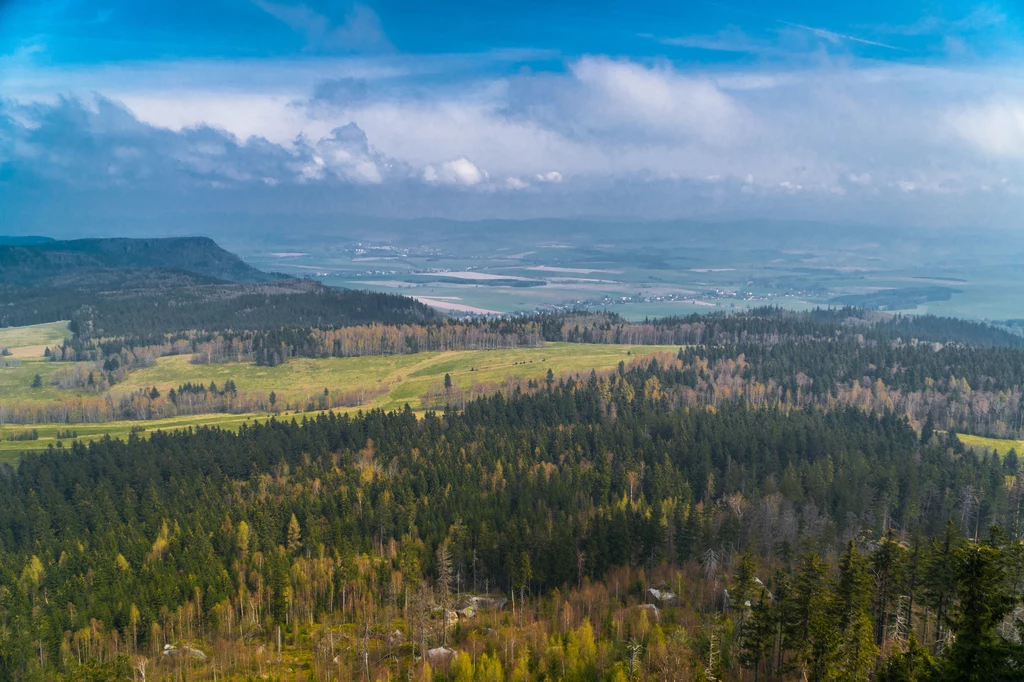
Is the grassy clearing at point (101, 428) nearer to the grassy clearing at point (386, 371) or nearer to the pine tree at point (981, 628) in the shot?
the grassy clearing at point (386, 371)

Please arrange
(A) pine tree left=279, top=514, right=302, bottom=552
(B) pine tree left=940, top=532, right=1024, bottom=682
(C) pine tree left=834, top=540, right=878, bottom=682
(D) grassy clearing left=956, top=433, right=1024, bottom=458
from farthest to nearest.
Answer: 1. (D) grassy clearing left=956, top=433, right=1024, bottom=458
2. (A) pine tree left=279, top=514, right=302, bottom=552
3. (C) pine tree left=834, top=540, right=878, bottom=682
4. (B) pine tree left=940, top=532, right=1024, bottom=682

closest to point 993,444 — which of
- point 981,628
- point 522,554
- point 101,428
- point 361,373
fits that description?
point 522,554

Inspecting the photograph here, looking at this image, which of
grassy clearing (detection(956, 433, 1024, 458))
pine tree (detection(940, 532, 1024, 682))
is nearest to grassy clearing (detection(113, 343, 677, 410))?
grassy clearing (detection(956, 433, 1024, 458))

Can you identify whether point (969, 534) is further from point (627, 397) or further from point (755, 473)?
point (627, 397)

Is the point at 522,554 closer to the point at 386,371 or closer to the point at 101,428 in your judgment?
the point at 101,428

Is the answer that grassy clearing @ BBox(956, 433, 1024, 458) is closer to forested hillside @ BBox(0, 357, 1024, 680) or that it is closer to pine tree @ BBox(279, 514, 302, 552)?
forested hillside @ BBox(0, 357, 1024, 680)

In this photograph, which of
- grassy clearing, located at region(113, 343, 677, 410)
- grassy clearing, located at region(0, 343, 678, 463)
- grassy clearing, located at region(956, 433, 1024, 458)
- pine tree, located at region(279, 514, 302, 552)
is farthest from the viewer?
grassy clearing, located at region(113, 343, 677, 410)
